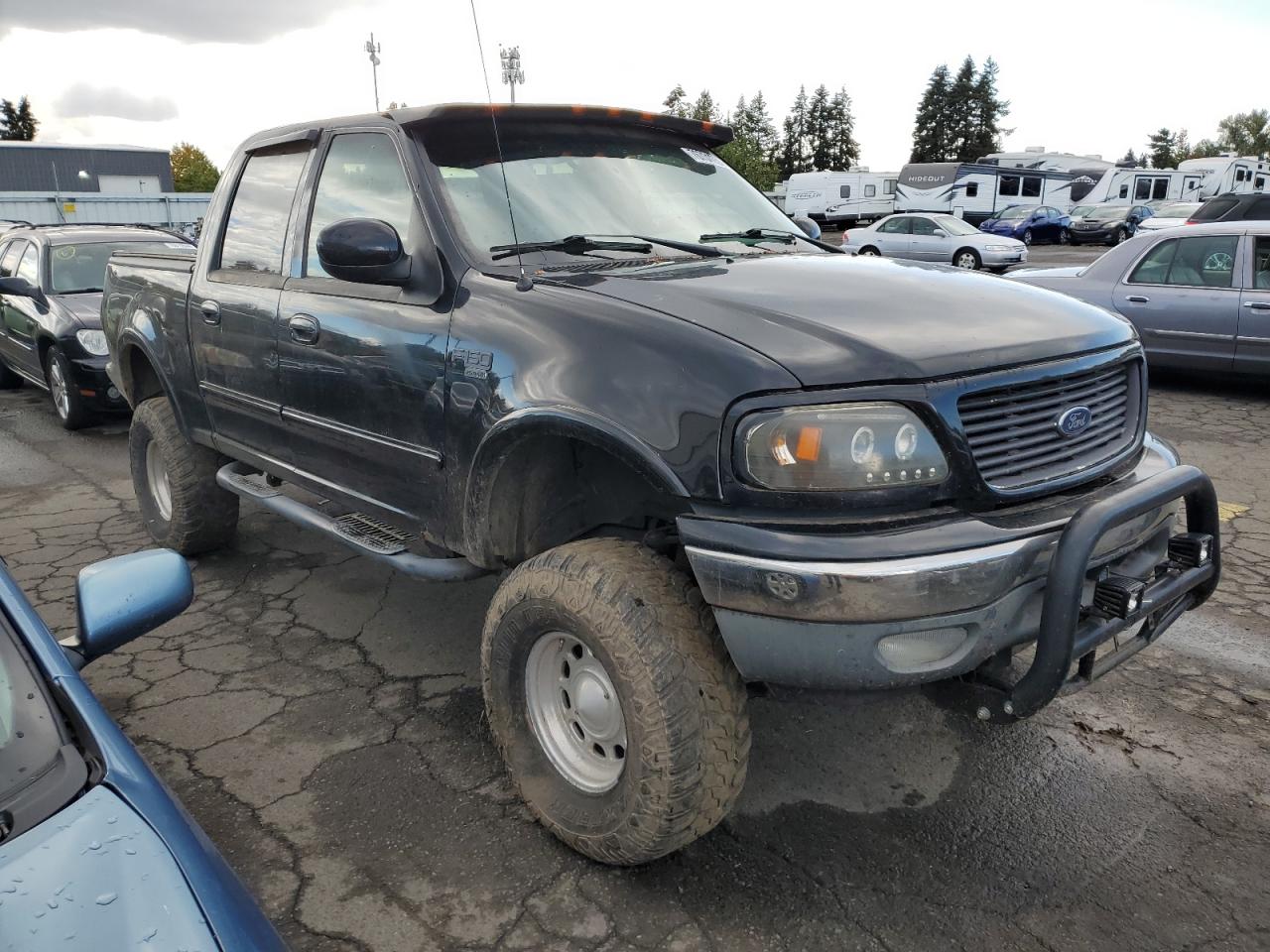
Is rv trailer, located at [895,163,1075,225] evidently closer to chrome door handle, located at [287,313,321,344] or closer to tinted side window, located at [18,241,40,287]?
tinted side window, located at [18,241,40,287]

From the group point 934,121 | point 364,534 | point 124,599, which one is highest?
point 934,121

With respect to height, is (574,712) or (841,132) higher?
(841,132)

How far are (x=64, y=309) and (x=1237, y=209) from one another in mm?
15556

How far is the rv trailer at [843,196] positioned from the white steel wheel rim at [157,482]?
3718 centimetres

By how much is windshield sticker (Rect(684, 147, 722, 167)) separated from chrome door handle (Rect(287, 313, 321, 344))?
152cm

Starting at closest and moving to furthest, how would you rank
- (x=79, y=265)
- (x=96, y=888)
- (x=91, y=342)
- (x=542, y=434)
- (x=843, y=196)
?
(x=96, y=888)
(x=542, y=434)
(x=91, y=342)
(x=79, y=265)
(x=843, y=196)

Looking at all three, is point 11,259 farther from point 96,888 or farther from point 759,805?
point 96,888

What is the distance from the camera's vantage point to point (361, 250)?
2.77m

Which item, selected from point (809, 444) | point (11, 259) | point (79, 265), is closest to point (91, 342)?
point (79, 265)

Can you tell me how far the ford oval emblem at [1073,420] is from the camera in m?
2.40

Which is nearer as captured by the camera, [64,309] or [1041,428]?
[1041,428]

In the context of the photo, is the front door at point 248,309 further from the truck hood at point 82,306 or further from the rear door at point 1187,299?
the rear door at point 1187,299

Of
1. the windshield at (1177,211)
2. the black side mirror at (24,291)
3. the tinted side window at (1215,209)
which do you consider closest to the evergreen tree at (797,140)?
the windshield at (1177,211)

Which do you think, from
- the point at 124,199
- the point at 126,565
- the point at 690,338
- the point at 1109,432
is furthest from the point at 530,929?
the point at 124,199
